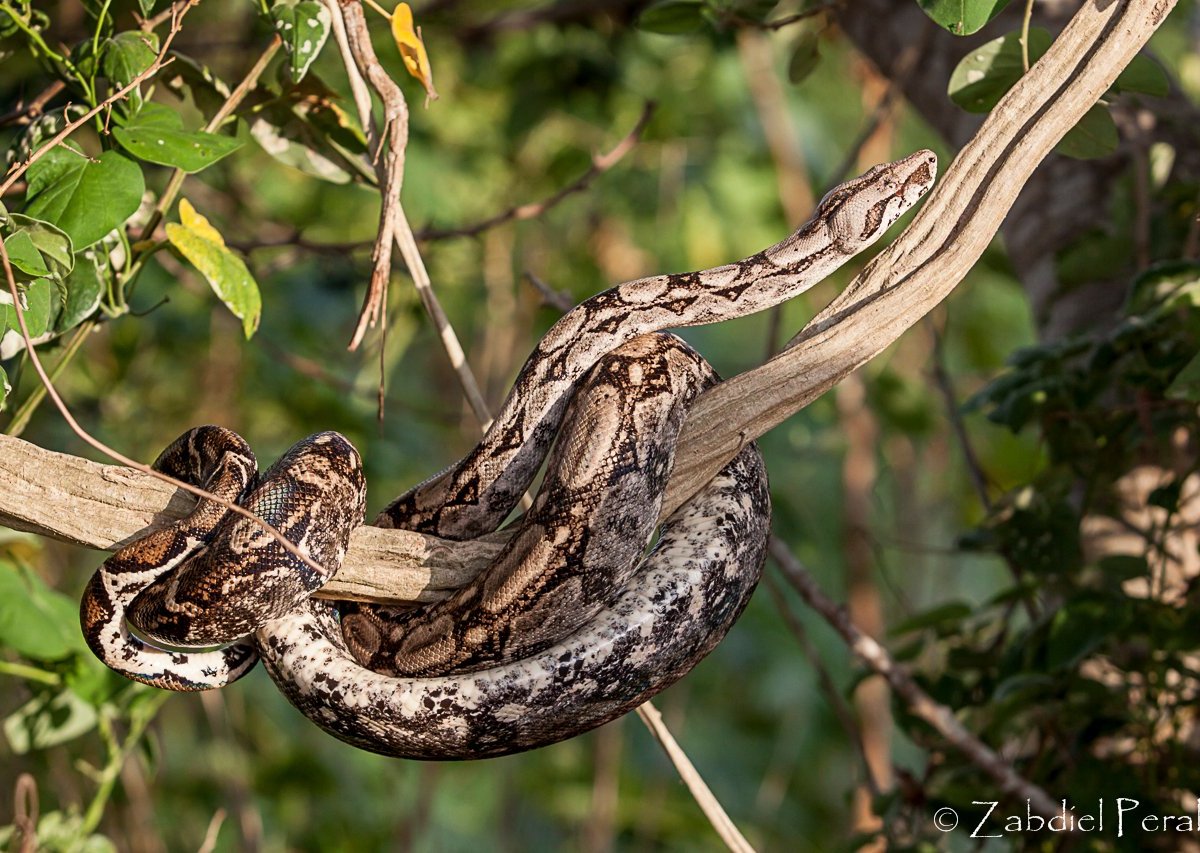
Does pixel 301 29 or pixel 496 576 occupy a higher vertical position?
pixel 301 29

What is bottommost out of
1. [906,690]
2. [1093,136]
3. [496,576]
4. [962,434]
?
[496,576]

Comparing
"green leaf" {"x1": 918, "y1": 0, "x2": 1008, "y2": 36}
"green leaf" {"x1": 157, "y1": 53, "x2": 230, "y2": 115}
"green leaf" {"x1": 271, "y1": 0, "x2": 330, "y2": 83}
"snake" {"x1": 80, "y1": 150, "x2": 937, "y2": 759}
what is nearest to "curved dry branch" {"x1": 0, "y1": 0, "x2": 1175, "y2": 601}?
"snake" {"x1": 80, "y1": 150, "x2": 937, "y2": 759}

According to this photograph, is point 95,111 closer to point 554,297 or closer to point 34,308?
point 34,308

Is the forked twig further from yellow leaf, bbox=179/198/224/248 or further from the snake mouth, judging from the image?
the snake mouth

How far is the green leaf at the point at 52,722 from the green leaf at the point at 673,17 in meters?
1.92

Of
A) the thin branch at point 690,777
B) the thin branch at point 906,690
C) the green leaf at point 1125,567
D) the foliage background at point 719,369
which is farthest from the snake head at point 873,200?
the thin branch at point 690,777

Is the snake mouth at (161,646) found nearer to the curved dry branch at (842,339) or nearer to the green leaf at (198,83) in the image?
the curved dry branch at (842,339)

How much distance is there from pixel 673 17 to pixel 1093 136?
3.04 ft

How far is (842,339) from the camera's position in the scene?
1822mm

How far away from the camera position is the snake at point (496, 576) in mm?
1753

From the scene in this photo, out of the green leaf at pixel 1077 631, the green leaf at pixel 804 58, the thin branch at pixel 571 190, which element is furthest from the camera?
the green leaf at pixel 804 58

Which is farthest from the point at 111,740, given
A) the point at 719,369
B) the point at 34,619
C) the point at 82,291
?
the point at 719,369

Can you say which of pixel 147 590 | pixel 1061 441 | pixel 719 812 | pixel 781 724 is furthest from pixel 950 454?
pixel 147 590

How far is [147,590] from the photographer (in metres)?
1.79
